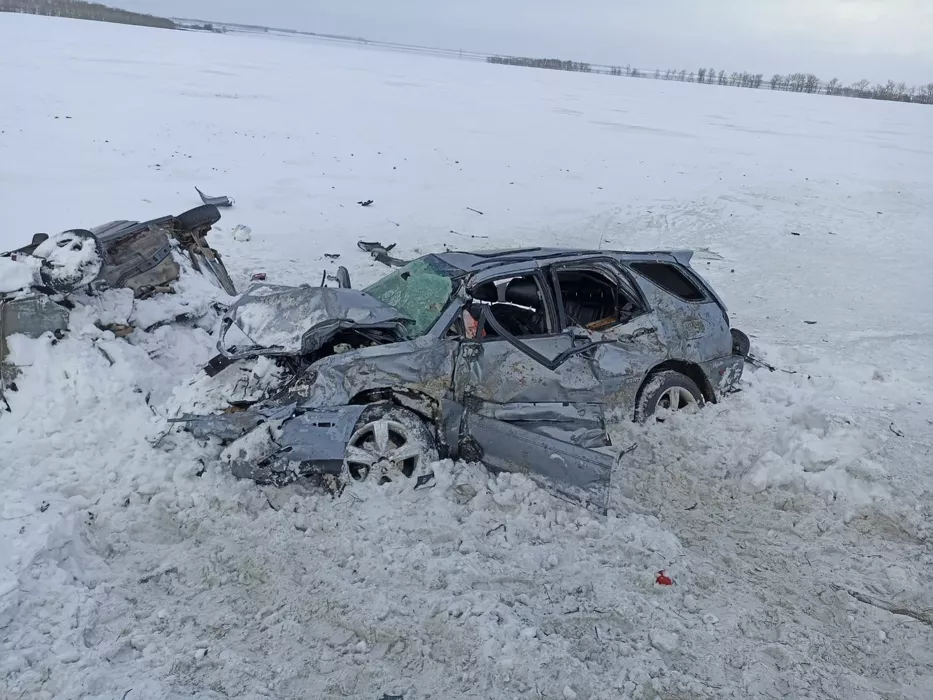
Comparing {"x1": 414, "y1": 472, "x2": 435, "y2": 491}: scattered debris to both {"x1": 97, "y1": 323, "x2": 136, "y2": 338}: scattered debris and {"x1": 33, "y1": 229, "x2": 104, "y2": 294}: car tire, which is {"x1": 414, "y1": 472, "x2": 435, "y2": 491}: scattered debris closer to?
{"x1": 97, "y1": 323, "x2": 136, "y2": 338}: scattered debris

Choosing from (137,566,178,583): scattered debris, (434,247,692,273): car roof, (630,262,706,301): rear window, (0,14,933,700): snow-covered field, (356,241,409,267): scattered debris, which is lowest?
(137,566,178,583): scattered debris

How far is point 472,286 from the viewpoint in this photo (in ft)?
17.5

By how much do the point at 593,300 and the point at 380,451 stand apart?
2.66 metres

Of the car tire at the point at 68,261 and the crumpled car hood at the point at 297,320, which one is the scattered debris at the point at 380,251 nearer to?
the crumpled car hood at the point at 297,320

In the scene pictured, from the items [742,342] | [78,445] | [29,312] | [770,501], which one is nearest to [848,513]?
[770,501]

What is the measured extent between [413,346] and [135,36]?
48466 mm

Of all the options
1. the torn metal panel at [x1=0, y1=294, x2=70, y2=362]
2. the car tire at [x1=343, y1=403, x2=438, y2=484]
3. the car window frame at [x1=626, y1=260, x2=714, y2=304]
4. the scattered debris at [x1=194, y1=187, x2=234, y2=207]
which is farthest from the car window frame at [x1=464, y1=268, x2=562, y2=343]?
the scattered debris at [x1=194, y1=187, x2=234, y2=207]

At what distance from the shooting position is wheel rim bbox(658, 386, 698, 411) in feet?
19.2

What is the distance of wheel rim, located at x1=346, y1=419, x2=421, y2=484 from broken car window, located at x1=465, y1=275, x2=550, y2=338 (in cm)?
97

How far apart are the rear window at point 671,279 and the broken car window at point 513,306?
1.06 meters

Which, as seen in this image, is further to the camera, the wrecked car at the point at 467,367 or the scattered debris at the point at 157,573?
the wrecked car at the point at 467,367

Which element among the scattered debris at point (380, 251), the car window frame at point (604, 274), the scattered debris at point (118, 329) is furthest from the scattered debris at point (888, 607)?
the scattered debris at point (380, 251)

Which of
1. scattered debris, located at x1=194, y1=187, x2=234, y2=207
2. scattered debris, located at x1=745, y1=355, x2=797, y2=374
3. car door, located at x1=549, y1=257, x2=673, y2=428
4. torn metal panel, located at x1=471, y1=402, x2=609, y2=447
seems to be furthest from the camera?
scattered debris, located at x1=194, y1=187, x2=234, y2=207

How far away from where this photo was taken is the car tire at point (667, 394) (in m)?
5.69
